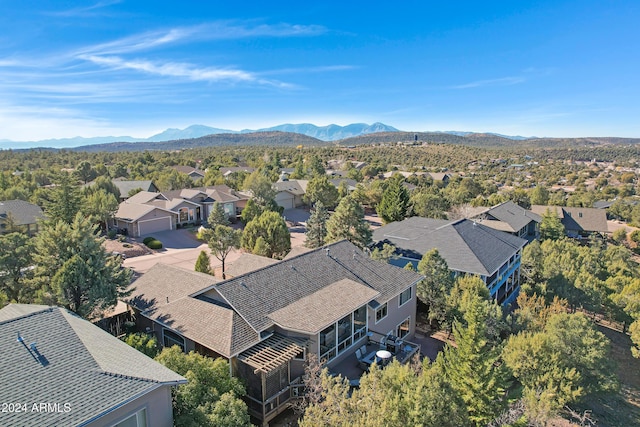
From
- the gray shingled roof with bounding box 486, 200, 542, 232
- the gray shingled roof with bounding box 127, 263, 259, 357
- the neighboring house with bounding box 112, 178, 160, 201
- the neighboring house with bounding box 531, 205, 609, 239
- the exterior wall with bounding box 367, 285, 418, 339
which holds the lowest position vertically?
the neighboring house with bounding box 531, 205, 609, 239

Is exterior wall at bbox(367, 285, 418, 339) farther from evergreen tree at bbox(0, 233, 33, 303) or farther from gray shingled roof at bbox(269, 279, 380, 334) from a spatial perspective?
evergreen tree at bbox(0, 233, 33, 303)

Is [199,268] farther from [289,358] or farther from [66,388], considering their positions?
[66,388]

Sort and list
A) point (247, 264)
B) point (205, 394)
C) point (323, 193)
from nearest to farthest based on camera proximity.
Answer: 1. point (205, 394)
2. point (247, 264)
3. point (323, 193)

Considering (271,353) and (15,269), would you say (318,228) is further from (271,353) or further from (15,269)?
(15,269)

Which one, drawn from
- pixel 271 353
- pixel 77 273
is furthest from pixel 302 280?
pixel 77 273

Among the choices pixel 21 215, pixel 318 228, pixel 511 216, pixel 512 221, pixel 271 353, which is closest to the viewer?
pixel 271 353

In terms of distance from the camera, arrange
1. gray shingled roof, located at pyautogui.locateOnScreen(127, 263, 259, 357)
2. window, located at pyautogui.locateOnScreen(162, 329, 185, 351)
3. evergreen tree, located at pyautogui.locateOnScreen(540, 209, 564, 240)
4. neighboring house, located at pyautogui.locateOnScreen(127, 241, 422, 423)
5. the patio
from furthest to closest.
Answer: evergreen tree, located at pyautogui.locateOnScreen(540, 209, 564, 240)
the patio
window, located at pyautogui.locateOnScreen(162, 329, 185, 351)
gray shingled roof, located at pyautogui.locateOnScreen(127, 263, 259, 357)
neighboring house, located at pyautogui.locateOnScreen(127, 241, 422, 423)

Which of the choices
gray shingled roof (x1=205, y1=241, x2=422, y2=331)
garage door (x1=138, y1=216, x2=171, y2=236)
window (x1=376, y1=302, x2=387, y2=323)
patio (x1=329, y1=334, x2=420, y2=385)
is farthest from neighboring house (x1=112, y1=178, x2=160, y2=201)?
patio (x1=329, y1=334, x2=420, y2=385)
